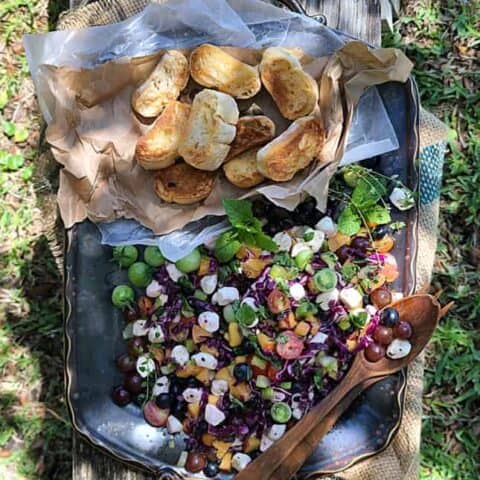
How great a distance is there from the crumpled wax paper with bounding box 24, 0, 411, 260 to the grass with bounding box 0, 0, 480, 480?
482 millimetres

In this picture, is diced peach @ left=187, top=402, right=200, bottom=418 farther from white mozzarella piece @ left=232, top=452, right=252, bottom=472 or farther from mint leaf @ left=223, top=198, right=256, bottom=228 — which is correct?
mint leaf @ left=223, top=198, right=256, bottom=228

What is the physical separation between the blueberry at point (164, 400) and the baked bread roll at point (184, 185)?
0.41 meters

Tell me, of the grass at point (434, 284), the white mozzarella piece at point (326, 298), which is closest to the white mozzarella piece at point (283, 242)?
the white mozzarella piece at point (326, 298)

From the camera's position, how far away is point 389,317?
1.69 m

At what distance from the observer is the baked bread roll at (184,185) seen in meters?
1.75

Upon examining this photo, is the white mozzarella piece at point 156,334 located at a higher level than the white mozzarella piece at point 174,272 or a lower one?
lower

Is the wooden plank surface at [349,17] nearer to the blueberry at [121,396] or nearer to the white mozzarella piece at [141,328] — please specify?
the blueberry at [121,396]

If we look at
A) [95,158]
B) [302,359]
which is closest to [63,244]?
[95,158]

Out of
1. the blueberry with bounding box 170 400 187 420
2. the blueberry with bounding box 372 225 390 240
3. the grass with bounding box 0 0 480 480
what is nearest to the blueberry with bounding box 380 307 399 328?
the blueberry with bounding box 372 225 390 240

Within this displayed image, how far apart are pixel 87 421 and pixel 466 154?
125 cm

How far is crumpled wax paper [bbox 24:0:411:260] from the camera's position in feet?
5.72

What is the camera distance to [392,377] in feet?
5.71

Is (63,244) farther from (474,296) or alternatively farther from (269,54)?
(474,296)

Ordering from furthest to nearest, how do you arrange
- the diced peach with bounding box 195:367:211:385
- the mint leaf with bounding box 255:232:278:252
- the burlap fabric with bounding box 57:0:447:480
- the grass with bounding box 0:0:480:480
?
the grass with bounding box 0:0:480:480
the burlap fabric with bounding box 57:0:447:480
the diced peach with bounding box 195:367:211:385
the mint leaf with bounding box 255:232:278:252
